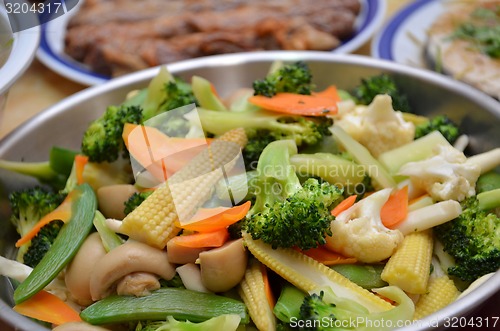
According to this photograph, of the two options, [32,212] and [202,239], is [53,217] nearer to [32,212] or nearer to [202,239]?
[32,212]

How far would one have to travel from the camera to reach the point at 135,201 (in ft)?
4.53

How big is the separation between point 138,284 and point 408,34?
1927 mm

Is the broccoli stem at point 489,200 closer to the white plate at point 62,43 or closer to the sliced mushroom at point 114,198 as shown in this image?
the sliced mushroom at point 114,198

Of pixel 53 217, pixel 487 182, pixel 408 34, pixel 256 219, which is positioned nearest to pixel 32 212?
pixel 53 217

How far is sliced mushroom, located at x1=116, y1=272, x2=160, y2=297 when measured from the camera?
122 centimetres

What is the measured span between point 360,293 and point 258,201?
314 millimetres

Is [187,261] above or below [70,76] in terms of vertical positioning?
above

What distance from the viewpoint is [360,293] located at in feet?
3.86

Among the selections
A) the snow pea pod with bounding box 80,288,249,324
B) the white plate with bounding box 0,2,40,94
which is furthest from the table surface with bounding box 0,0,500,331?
the snow pea pod with bounding box 80,288,249,324

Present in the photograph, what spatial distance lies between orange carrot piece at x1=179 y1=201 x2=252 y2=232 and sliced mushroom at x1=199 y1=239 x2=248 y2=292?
49mm

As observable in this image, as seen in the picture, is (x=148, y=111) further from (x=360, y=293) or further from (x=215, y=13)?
(x=215, y=13)

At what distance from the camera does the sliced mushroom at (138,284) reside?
4.01ft

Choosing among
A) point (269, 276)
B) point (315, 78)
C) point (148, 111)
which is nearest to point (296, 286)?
point (269, 276)

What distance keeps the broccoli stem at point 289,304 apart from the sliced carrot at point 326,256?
10cm
